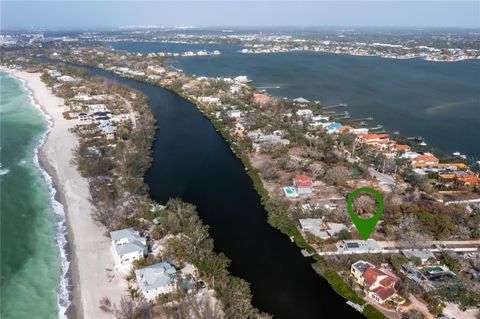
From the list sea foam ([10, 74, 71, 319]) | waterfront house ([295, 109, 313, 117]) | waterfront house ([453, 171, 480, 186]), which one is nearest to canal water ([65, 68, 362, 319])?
→ sea foam ([10, 74, 71, 319])

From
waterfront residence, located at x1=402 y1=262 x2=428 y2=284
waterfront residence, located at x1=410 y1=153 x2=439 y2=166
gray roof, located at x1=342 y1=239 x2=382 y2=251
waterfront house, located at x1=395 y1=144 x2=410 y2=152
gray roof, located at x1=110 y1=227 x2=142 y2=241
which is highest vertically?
waterfront house, located at x1=395 y1=144 x2=410 y2=152

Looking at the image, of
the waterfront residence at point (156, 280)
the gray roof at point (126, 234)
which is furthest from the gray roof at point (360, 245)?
the gray roof at point (126, 234)

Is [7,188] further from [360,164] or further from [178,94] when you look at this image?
[178,94]

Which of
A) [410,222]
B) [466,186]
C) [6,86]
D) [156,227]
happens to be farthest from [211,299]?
[6,86]

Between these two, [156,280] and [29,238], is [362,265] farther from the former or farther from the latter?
[29,238]

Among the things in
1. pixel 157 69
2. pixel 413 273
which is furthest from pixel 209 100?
pixel 413 273

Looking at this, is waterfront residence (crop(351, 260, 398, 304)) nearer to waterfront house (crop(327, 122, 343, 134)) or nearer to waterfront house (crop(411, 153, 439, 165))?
waterfront house (crop(411, 153, 439, 165))

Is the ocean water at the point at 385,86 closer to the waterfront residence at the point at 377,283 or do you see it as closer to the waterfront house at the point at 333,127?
the waterfront house at the point at 333,127
